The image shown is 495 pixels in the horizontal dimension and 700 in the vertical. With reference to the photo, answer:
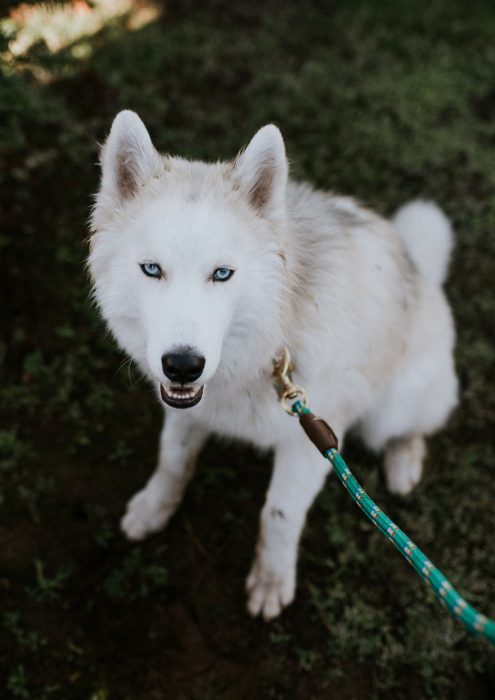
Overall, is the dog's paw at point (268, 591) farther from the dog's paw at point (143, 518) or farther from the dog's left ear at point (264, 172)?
the dog's left ear at point (264, 172)

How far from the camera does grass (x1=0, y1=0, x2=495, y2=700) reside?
8.77 ft

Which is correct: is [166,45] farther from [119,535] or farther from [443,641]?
[443,641]

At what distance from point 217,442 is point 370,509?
5.86 ft

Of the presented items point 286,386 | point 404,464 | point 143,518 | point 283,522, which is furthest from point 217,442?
point 286,386

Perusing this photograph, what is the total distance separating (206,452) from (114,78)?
308 cm

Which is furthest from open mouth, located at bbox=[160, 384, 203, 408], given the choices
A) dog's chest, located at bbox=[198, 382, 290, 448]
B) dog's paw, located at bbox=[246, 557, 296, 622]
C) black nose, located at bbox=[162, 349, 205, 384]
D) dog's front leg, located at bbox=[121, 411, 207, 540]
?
dog's paw, located at bbox=[246, 557, 296, 622]

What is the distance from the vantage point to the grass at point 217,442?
267 centimetres

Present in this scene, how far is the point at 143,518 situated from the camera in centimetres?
293

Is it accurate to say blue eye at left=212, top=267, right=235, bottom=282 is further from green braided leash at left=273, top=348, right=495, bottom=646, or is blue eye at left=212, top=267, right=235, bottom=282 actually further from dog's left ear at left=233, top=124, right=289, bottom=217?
green braided leash at left=273, top=348, right=495, bottom=646

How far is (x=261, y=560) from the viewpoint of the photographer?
2732mm

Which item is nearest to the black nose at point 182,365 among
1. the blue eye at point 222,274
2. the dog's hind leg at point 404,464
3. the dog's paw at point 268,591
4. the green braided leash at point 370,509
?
the blue eye at point 222,274

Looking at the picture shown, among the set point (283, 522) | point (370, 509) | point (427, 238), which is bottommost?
point (283, 522)

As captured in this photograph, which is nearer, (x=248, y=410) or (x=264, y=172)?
(x=264, y=172)

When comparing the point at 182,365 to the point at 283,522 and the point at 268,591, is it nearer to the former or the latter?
the point at 283,522
